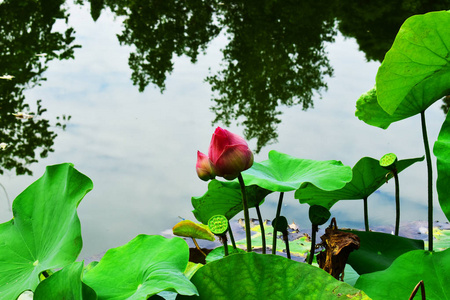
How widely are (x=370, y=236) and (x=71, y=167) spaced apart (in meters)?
0.49

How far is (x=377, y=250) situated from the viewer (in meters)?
0.73

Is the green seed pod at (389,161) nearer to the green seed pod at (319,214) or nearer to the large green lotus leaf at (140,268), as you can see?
the green seed pod at (319,214)

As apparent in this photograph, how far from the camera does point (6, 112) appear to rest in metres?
2.82

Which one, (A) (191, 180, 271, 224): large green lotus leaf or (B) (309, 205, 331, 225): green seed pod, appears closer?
(B) (309, 205, 331, 225): green seed pod

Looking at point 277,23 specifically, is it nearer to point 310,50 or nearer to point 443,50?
point 310,50

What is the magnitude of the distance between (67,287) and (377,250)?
48 cm

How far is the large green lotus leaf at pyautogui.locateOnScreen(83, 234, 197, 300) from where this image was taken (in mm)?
519

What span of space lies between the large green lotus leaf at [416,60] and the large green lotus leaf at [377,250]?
0.21 metres

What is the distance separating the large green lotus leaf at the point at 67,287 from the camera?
0.49 m

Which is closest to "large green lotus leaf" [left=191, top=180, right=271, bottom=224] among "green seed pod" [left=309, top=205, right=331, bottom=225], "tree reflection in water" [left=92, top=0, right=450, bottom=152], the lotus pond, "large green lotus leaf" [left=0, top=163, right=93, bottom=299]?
the lotus pond

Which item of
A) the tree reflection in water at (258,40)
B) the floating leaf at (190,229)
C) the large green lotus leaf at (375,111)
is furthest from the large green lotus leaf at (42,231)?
the tree reflection in water at (258,40)

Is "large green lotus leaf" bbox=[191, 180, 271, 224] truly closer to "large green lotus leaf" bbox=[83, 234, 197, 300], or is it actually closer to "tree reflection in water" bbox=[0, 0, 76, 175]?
"large green lotus leaf" bbox=[83, 234, 197, 300]

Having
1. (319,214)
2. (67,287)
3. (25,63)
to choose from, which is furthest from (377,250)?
(25,63)

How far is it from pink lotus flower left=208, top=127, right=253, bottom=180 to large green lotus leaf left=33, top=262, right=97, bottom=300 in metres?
0.24
